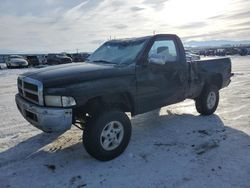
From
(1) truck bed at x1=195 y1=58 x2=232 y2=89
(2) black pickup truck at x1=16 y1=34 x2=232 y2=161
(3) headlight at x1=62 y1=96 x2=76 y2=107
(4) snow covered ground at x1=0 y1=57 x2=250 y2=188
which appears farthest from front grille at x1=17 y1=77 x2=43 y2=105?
(1) truck bed at x1=195 y1=58 x2=232 y2=89

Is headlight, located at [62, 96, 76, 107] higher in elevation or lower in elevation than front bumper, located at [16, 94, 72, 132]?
higher

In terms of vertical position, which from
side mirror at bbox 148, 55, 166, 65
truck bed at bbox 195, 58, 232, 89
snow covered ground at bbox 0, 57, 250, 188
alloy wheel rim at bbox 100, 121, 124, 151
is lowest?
snow covered ground at bbox 0, 57, 250, 188

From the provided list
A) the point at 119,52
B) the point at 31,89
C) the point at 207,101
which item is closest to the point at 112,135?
the point at 31,89

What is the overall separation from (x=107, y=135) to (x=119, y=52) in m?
1.82

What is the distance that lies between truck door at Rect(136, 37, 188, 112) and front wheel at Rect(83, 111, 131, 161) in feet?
2.09

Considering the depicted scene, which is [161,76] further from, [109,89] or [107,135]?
[107,135]

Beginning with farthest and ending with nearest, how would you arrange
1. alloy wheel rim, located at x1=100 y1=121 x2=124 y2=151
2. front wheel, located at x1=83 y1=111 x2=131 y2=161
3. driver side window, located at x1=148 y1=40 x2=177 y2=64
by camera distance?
driver side window, located at x1=148 y1=40 x2=177 y2=64 < alloy wheel rim, located at x1=100 y1=121 x2=124 y2=151 < front wheel, located at x1=83 y1=111 x2=131 y2=161

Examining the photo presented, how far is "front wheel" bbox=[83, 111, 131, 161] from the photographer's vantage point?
443 cm

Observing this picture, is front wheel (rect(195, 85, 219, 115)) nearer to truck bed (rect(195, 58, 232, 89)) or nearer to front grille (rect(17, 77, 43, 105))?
truck bed (rect(195, 58, 232, 89))

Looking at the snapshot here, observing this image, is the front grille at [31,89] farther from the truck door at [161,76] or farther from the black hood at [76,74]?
the truck door at [161,76]

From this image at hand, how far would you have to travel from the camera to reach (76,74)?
14.8ft

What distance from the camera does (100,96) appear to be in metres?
4.60

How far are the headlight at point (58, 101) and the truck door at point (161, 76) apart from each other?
1.38m

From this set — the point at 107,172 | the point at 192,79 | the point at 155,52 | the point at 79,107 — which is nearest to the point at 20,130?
the point at 79,107
